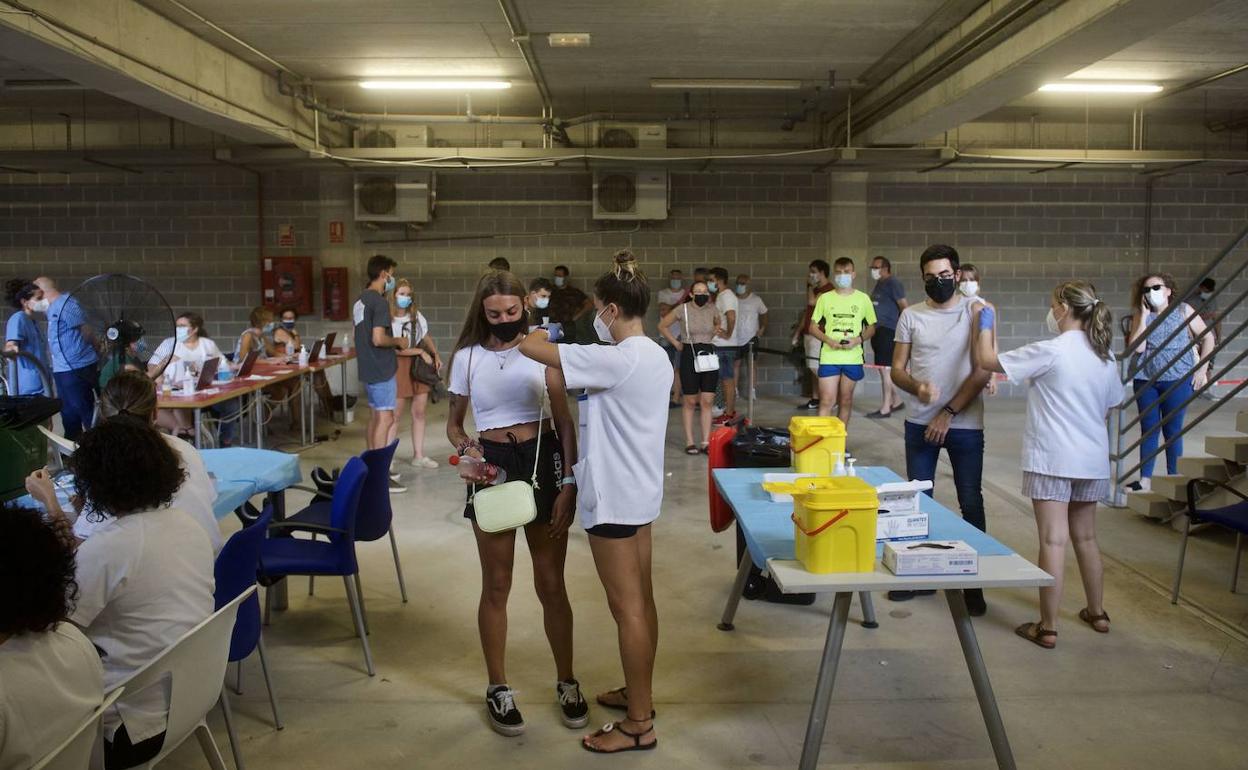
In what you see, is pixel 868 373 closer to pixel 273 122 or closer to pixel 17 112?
pixel 273 122

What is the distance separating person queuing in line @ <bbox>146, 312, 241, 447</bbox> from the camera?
6.15 m

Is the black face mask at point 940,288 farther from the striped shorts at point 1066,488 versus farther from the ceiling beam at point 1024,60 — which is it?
the ceiling beam at point 1024,60

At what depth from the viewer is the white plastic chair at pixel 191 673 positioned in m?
1.96

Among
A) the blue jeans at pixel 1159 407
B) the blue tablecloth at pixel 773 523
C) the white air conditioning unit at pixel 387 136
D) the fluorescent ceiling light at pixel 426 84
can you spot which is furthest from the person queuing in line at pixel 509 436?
the white air conditioning unit at pixel 387 136

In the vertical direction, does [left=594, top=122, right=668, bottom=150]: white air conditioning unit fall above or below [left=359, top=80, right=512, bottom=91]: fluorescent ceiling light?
below

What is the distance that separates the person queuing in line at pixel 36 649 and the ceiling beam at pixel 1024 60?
5.16 meters

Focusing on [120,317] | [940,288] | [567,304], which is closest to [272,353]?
[567,304]

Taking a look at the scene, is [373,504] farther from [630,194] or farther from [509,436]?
[630,194]

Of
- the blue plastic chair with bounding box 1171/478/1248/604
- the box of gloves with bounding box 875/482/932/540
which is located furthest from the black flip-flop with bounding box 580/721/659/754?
the blue plastic chair with bounding box 1171/478/1248/604

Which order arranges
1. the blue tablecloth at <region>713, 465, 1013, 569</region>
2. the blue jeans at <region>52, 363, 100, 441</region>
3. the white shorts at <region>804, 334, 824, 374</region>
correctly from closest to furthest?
the blue tablecloth at <region>713, 465, 1013, 569</region>, the blue jeans at <region>52, 363, 100, 441</region>, the white shorts at <region>804, 334, 824, 374</region>

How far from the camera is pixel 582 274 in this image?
11.3 m

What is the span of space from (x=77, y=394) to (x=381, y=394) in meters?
2.19

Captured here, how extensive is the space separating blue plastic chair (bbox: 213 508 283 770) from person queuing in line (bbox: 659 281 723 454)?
467 centimetres

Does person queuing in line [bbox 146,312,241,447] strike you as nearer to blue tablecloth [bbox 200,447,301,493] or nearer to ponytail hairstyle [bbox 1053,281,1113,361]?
blue tablecloth [bbox 200,447,301,493]
